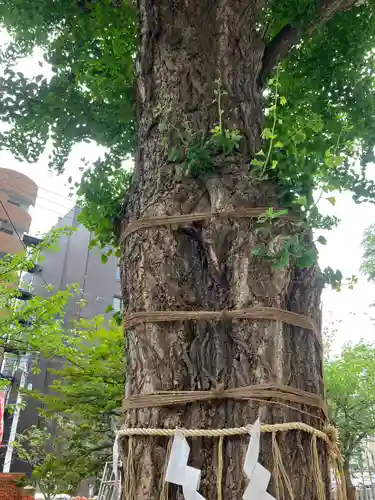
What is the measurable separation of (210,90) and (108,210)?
586 millimetres

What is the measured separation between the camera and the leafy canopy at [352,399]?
7602 millimetres

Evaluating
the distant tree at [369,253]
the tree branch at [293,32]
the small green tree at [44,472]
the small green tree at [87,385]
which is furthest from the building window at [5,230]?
the tree branch at [293,32]

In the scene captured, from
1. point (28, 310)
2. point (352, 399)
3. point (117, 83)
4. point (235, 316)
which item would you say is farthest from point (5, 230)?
point (235, 316)

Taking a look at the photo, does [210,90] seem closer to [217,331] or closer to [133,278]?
[133,278]

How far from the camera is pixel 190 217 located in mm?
1391

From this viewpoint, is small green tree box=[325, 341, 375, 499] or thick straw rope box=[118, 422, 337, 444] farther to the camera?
small green tree box=[325, 341, 375, 499]

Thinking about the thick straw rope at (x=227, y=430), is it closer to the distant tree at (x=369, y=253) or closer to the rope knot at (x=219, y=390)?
the rope knot at (x=219, y=390)

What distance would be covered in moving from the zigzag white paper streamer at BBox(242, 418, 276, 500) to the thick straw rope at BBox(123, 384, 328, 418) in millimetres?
104

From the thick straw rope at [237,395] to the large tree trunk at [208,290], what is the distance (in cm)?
3

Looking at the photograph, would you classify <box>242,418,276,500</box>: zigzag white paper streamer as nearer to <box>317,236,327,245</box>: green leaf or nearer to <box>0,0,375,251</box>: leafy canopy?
<box>317,236,327,245</box>: green leaf

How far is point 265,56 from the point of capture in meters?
2.08

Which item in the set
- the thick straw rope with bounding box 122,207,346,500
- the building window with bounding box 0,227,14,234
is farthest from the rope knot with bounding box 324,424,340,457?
the building window with bounding box 0,227,14,234

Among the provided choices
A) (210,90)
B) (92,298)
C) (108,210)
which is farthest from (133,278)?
(92,298)

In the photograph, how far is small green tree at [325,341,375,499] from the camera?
7.60m
